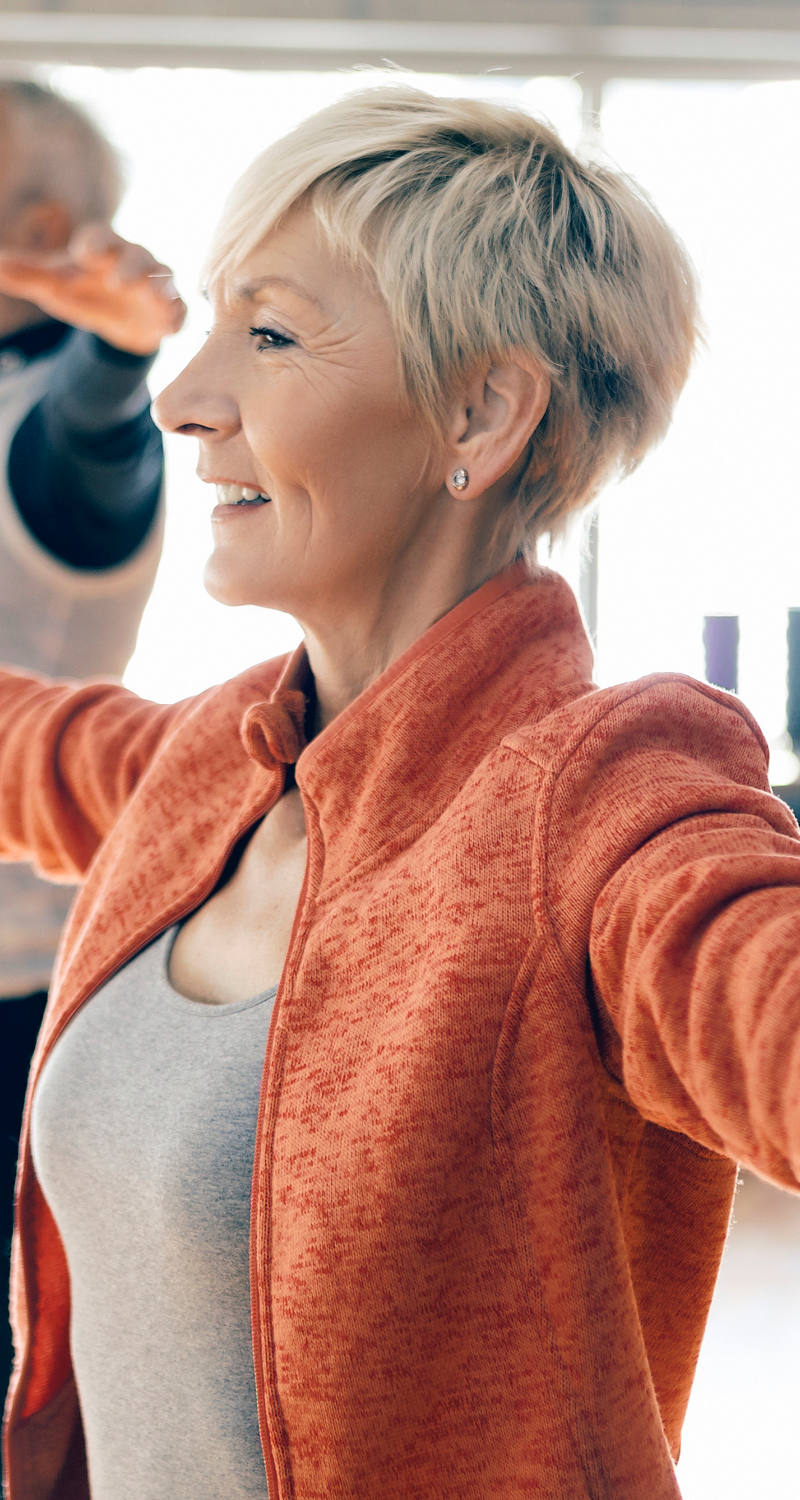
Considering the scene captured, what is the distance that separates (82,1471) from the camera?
115 cm

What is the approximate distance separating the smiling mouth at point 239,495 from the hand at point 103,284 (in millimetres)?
354

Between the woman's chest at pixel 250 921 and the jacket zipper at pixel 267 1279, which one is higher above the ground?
the woman's chest at pixel 250 921

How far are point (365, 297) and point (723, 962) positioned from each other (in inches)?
22.4

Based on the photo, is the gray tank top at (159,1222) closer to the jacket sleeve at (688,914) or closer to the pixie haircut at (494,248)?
the jacket sleeve at (688,914)

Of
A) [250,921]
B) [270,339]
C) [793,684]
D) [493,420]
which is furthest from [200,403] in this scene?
[793,684]

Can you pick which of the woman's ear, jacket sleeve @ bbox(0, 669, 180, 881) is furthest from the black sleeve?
the woman's ear

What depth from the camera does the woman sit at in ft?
2.39

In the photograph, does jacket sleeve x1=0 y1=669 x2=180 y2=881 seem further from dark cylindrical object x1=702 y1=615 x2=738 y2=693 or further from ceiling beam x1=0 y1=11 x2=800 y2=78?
ceiling beam x1=0 y1=11 x2=800 y2=78

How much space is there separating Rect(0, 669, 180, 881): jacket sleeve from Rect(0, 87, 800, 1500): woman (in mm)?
113

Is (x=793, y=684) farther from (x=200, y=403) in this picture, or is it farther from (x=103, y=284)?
(x=200, y=403)

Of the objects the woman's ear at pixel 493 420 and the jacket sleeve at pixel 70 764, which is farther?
the jacket sleeve at pixel 70 764

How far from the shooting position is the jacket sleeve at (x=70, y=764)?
127cm

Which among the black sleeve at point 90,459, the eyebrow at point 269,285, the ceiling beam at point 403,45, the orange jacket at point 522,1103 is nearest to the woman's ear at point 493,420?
the eyebrow at point 269,285

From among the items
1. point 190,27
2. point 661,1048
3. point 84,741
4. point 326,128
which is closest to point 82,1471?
point 84,741
